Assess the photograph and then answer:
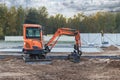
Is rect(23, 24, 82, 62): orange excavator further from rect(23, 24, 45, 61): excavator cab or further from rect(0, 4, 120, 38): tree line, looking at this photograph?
rect(0, 4, 120, 38): tree line

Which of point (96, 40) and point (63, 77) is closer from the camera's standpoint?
point (63, 77)

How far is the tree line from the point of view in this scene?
222ft

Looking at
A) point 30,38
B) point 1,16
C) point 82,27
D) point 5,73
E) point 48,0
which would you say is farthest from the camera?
point 48,0

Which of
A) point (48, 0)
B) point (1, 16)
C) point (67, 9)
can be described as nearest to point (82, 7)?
point (67, 9)

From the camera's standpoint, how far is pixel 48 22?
72250 mm

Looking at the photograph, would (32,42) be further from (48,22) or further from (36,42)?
(48,22)

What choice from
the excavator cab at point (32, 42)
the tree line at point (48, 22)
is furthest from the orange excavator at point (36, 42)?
the tree line at point (48, 22)

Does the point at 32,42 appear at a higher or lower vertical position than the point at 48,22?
higher

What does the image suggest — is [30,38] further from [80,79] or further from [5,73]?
[80,79]

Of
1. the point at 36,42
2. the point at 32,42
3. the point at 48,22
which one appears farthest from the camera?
the point at 48,22

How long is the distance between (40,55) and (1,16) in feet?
145

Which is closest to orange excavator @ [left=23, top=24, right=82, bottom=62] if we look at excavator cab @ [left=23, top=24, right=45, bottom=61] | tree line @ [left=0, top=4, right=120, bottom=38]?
excavator cab @ [left=23, top=24, right=45, bottom=61]

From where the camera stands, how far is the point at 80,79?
52.9ft

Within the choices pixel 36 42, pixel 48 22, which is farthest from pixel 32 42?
pixel 48 22
